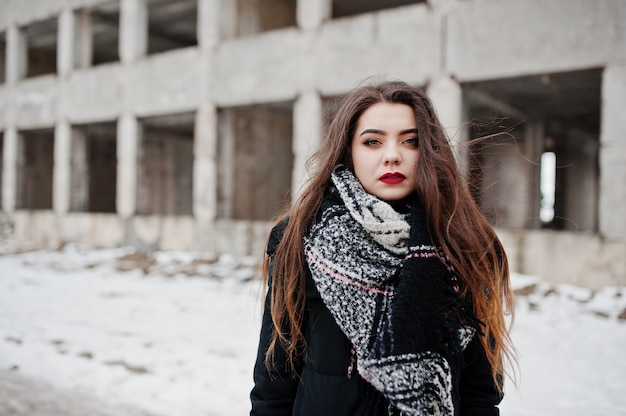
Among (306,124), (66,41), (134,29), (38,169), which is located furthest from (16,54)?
(306,124)

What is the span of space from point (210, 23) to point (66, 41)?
466 centimetres

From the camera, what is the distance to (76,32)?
40.8 feet

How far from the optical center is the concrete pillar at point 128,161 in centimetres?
1138

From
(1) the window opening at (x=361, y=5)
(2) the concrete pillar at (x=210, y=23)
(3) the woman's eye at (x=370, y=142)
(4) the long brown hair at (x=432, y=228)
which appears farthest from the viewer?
(1) the window opening at (x=361, y=5)

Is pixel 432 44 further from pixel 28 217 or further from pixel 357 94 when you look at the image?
pixel 28 217

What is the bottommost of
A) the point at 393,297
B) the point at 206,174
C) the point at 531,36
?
the point at 393,297

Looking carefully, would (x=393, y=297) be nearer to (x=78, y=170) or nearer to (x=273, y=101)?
(x=273, y=101)

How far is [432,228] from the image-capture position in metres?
1.45

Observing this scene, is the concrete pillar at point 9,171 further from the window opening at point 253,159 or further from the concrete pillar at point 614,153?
the concrete pillar at point 614,153

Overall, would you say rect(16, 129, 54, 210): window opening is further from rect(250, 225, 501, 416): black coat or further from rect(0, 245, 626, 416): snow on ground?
rect(250, 225, 501, 416): black coat

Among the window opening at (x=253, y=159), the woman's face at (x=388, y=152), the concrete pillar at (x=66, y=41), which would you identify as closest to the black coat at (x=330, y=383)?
the woman's face at (x=388, y=152)

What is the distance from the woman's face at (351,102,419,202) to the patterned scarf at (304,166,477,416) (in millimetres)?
47

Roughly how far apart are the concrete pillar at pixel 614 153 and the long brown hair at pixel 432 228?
616 centimetres

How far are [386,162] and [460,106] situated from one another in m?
6.85
